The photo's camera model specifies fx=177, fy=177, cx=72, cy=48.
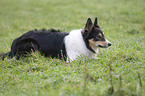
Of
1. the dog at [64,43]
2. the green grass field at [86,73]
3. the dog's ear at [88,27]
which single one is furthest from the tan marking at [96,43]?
the green grass field at [86,73]

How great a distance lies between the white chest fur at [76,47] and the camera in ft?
16.8

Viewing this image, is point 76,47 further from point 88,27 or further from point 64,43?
point 88,27

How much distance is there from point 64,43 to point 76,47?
406 mm

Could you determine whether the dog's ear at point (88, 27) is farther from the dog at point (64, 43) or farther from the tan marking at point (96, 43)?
the tan marking at point (96, 43)

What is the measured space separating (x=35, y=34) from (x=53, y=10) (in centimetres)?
821

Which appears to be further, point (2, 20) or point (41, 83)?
point (2, 20)

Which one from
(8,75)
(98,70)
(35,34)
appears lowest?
(8,75)

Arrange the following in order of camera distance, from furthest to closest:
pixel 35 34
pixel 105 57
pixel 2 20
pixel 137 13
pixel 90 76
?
1. pixel 2 20
2. pixel 137 13
3. pixel 35 34
4. pixel 105 57
5. pixel 90 76

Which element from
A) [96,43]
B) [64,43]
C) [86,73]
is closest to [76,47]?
[64,43]

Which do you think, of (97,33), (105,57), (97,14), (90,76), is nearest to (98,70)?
(90,76)

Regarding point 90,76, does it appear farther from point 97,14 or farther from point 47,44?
point 97,14

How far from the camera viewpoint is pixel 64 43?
17.4 ft

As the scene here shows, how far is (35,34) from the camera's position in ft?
18.5

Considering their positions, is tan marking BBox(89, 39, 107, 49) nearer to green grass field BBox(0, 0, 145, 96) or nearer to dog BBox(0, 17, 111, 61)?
dog BBox(0, 17, 111, 61)
